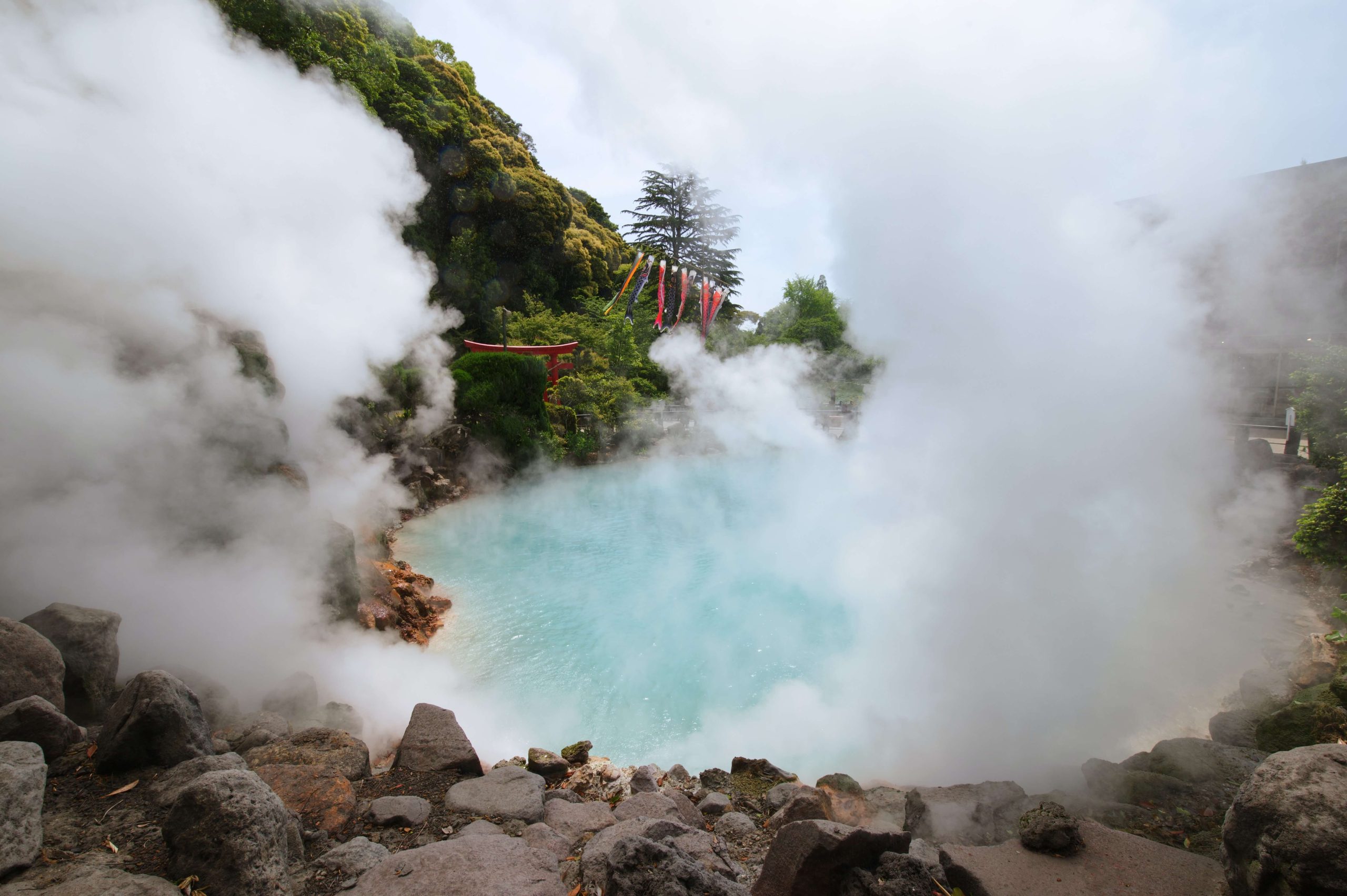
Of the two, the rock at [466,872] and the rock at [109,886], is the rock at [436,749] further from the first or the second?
the rock at [109,886]

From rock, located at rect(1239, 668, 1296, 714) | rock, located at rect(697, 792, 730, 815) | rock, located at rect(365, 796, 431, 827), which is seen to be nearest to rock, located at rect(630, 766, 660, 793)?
rock, located at rect(697, 792, 730, 815)

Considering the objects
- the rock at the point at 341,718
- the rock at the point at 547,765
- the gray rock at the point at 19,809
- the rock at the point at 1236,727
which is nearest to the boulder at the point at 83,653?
the gray rock at the point at 19,809

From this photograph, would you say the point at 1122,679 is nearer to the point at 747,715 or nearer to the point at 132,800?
the point at 747,715

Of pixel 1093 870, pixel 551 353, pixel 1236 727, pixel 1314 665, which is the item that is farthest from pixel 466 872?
pixel 551 353

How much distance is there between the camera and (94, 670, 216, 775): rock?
2.85 meters

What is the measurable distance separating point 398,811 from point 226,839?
1084 millimetres

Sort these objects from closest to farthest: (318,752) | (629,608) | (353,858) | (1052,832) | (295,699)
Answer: (353,858) < (1052,832) < (318,752) < (295,699) < (629,608)

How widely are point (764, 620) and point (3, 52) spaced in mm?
8556

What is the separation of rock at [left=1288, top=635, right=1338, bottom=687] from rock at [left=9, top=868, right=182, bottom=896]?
724 cm

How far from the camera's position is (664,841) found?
252 centimetres

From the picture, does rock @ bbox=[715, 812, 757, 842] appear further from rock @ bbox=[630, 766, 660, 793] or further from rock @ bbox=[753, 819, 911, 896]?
rock @ bbox=[753, 819, 911, 896]

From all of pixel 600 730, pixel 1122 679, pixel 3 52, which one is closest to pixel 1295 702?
pixel 1122 679

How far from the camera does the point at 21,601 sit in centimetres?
398

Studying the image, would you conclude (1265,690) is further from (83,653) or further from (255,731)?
(83,653)
